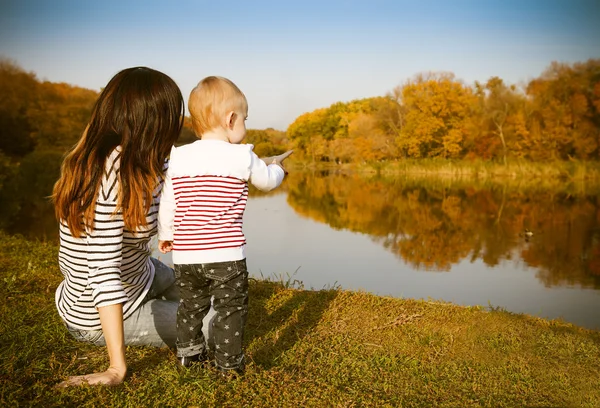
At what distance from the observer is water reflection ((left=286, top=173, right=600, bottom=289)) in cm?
665

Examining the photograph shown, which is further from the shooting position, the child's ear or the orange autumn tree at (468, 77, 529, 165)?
the orange autumn tree at (468, 77, 529, 165)

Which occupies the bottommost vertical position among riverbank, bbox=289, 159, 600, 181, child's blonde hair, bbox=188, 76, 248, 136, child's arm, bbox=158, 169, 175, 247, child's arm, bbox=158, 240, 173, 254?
riverbank, bbox=289, 159, 600, 181

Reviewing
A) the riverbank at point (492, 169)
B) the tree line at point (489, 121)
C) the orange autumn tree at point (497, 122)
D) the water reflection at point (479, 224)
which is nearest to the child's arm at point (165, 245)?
the water reflection at point (479, 224)

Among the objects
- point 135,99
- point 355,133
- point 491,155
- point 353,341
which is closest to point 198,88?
point 135,99

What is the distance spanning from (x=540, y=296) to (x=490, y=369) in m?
3.10

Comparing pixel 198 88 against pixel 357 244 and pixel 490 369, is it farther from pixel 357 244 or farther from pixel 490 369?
pixel 357 244

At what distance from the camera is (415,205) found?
42.1ft

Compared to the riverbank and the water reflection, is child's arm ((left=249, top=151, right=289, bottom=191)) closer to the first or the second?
the water reflection

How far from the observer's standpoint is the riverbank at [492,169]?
71.3 ft

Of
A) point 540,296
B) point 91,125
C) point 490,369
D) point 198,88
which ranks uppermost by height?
point 198,88

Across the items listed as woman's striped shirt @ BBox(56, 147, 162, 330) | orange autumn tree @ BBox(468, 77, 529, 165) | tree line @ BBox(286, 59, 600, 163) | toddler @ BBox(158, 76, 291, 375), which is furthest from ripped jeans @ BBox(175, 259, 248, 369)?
orange autumn tree @ BBox(468, 77, 529, 165)

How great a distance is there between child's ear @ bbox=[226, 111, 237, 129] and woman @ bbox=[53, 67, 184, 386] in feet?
0.83

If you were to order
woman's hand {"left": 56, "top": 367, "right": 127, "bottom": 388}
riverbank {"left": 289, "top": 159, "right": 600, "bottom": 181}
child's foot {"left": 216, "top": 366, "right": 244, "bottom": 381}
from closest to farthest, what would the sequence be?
1. woman's hand {"left": 56, "top": 367, "right": 127, "bottom": 388}
2. child's foot {"left": 216, "top": 366, "right": 244, "bottom": 381}
3. riverbank {"left": 289, "top": 159, "right": 600, "bottom": 181}

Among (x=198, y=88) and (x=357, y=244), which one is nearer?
(x=198, y=88)
